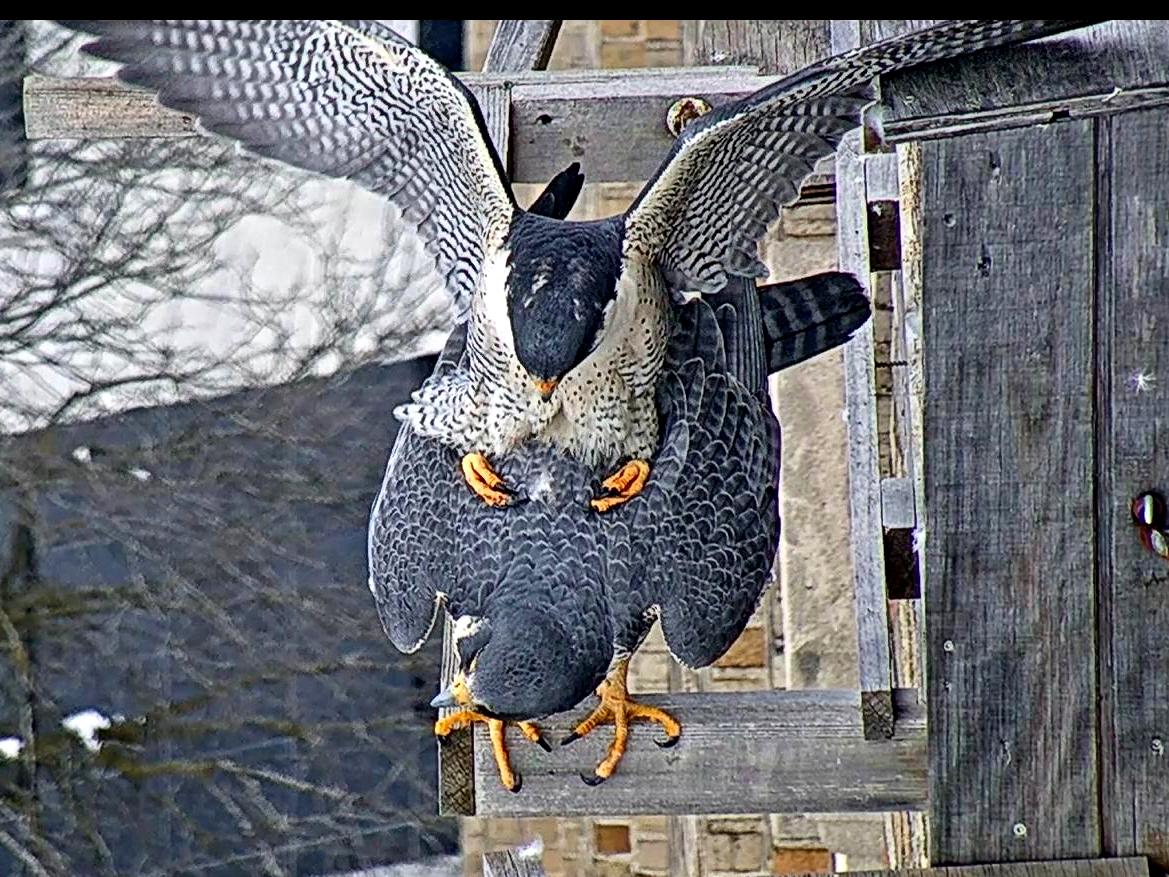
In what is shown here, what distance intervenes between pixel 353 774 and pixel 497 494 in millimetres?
2838

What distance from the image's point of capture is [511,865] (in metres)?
2.05

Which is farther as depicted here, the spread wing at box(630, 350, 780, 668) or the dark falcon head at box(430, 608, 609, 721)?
the spread wing at box(630, 350, 780, 668)

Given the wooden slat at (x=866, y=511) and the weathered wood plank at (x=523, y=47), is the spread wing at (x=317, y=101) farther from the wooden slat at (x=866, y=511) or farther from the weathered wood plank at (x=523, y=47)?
the weathered wood plank at (x=523, y=47)

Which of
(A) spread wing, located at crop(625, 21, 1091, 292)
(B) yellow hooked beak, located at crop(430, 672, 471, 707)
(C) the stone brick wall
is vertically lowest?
(C) the stone brick wall

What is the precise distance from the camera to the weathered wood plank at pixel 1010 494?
5.21 ft

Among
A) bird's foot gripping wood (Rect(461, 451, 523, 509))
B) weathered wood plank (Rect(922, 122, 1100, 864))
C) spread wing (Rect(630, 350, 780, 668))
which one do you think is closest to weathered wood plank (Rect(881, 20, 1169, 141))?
weathered wood plank (Rect(922, 122, 1100, 864))

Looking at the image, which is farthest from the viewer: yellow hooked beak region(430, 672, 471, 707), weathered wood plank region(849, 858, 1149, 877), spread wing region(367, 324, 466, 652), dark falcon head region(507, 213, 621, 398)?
spread wing region(367, 324, 466, 652)

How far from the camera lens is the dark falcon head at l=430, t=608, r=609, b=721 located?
1858mm

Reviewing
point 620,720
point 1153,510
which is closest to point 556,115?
point 620,720

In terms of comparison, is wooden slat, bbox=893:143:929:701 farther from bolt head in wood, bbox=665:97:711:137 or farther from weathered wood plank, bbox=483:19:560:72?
weathered wood plank, bbox=483:19:560:72

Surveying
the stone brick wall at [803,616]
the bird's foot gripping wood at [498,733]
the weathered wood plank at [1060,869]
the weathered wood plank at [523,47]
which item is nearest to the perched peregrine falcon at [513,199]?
the bird's foot gripping wood at [498,733]

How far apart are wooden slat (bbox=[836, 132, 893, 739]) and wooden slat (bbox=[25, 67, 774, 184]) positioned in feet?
1.30

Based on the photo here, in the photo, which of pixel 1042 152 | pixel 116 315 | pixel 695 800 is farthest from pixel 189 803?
pixel 1042 152

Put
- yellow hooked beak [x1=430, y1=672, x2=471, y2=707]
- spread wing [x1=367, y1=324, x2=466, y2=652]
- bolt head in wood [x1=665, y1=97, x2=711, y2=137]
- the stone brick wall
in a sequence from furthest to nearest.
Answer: the stone brick wall → bolt head in wood [x1=665, y1=97, x2=711, y2=137] → spread wing [x1=367, y1=324, x2=466, y2=652] → yellow hooked beak [x1=430, y1=672, x2=471, y2=707]
